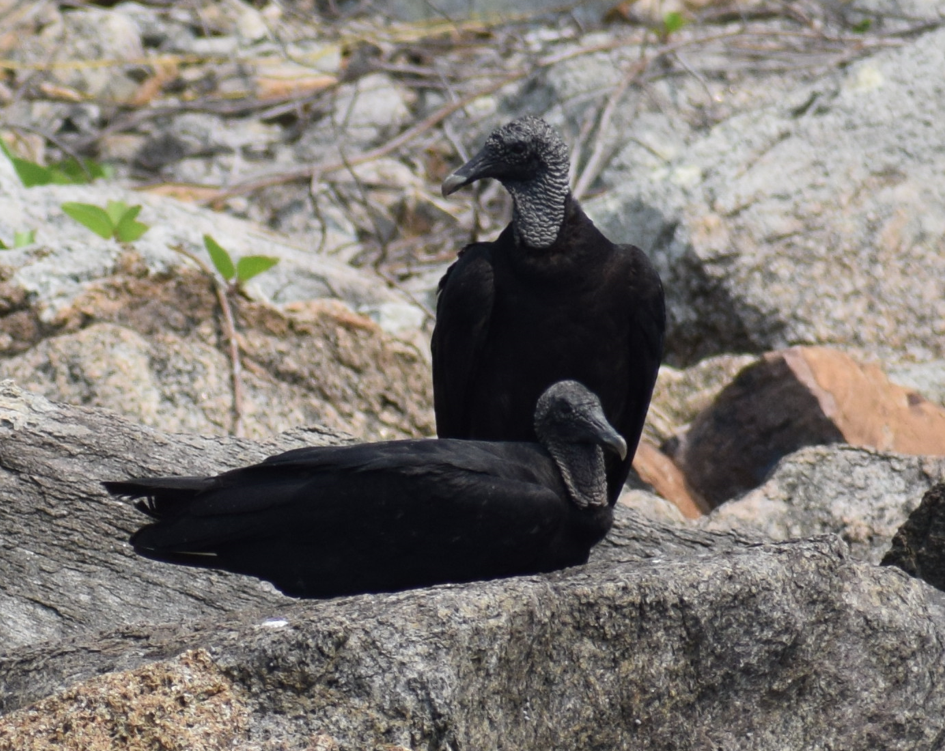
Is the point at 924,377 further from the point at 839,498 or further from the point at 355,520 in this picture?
the point at 355,520

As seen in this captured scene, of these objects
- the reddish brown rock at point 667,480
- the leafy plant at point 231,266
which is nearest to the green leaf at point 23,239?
the leafy plant at point 231,266

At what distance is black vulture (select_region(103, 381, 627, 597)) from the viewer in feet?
10.7

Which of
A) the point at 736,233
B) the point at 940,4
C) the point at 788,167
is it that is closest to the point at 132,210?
the point at 736,233

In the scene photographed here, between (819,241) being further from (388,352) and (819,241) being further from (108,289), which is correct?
(108,289)

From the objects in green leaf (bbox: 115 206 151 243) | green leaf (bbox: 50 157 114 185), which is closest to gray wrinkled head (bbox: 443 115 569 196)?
green leaf (bbox: 115 206 151 243)

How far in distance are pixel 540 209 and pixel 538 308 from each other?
31cm

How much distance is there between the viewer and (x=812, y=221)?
6.56 metres

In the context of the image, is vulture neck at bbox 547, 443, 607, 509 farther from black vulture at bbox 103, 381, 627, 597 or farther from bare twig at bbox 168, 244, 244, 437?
bare twig at bbox 168, 244, 244, 437

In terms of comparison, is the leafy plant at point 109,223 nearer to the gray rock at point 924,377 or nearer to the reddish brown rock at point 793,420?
the reddish brown rock at point 793,420

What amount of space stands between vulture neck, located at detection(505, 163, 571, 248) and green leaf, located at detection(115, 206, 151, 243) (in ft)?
5.87

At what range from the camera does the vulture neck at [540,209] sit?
4.46m

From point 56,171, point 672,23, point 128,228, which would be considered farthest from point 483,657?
point 672,23

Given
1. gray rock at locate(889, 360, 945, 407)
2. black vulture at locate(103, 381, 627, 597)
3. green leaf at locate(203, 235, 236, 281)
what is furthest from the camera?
gray rock at locate(889, 360, 945, 407)

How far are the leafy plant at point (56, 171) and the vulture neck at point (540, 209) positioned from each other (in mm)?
2985
